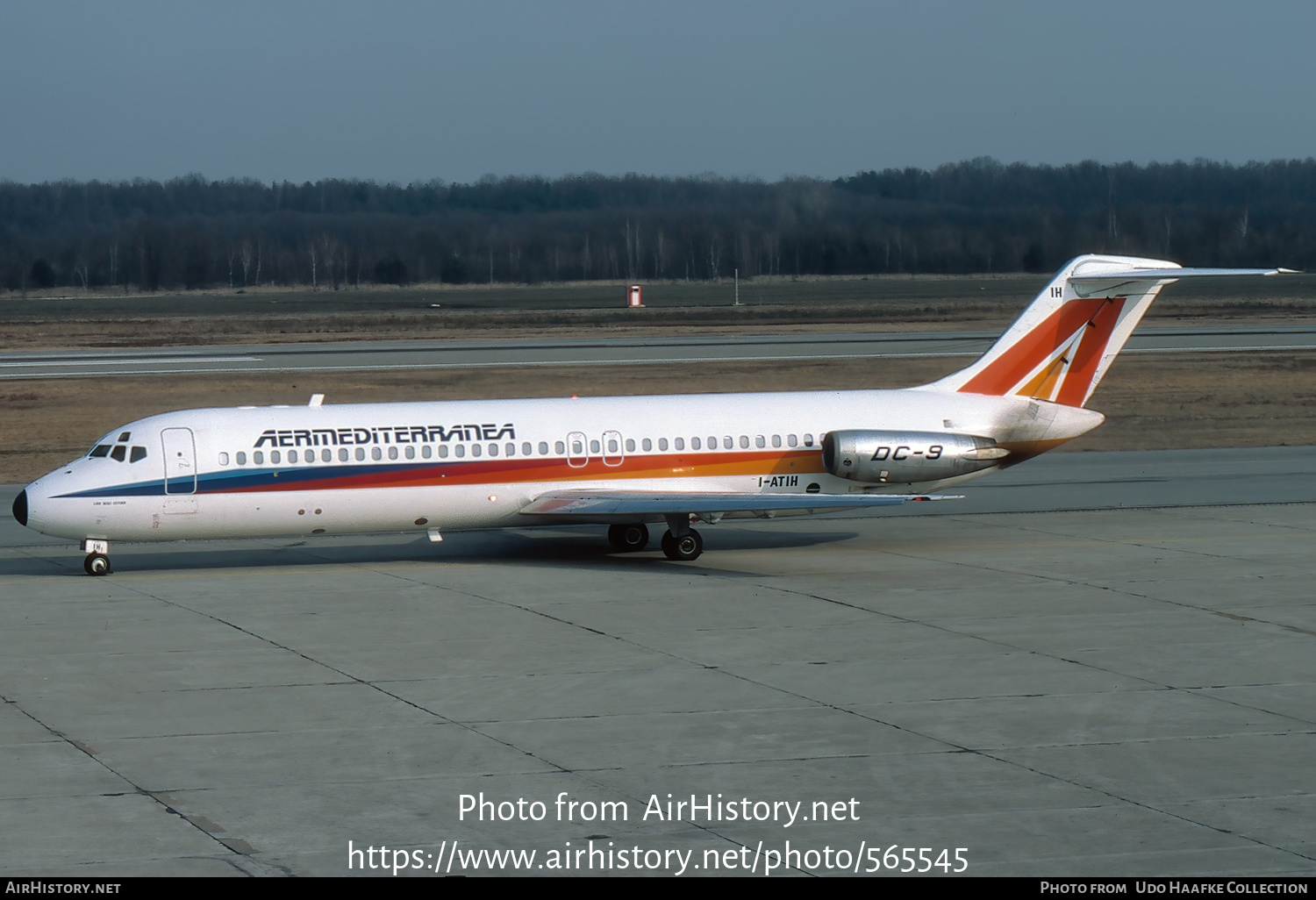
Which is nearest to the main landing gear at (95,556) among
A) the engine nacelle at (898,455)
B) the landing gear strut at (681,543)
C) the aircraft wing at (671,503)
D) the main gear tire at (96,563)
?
the main gear tire at (96,563)

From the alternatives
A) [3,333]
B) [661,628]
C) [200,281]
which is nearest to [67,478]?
[661,628]

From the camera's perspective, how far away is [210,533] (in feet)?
85.3

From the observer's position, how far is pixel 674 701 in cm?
1725

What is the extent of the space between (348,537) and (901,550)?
37.2 feet

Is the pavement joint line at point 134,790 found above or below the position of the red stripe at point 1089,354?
below

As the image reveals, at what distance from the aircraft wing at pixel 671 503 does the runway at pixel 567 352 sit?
35.6 m

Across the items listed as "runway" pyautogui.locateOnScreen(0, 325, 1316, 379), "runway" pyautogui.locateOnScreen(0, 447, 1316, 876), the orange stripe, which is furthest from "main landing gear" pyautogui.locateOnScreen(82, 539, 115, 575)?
"runway" pyautogui.locateOnScreen(0, 325, 1316, 379)

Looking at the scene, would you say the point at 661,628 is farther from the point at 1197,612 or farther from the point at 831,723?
the point at 1197,612

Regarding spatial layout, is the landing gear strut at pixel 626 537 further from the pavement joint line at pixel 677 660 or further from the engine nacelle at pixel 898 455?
the pavement joint line at pixel 677 660

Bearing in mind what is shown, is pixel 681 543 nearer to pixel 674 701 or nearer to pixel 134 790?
pixel 674 701

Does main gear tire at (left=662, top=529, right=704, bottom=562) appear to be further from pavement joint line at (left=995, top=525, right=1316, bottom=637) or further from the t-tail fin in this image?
pavement joint line at (left=995, top=525, right=1316, bottom=637)

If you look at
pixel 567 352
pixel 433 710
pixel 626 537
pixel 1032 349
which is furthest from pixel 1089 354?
pixel 567 352

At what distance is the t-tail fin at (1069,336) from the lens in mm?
29656

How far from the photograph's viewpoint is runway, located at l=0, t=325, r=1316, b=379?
213ft
